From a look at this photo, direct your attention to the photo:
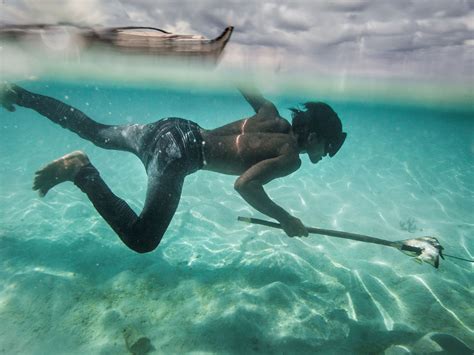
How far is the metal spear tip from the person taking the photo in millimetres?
4514

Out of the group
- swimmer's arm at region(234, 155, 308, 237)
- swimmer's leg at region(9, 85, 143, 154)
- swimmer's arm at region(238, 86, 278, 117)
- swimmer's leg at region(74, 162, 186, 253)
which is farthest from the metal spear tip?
swimmer's leg at region(9, 85, 143, 154)

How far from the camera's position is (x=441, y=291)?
18.3 ft

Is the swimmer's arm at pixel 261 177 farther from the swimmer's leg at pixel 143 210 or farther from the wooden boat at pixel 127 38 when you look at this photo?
the wooden boat at pixel 127 38

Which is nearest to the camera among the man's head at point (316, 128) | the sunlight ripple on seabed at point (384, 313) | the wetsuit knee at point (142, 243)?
the wetsuit knee at point (142, 243)

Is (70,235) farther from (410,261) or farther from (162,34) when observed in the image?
(410,261)

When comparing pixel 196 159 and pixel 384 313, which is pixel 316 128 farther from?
pixel 384 313

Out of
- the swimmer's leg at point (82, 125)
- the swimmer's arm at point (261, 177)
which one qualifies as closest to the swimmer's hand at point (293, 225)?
the swimmer's arm at point (261, 177)

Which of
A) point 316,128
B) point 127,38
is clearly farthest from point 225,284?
point 127,38

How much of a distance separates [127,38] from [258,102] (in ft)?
26.2

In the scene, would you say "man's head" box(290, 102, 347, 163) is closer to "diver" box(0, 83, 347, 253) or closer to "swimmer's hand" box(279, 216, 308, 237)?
"diver" box(0, 83, 347, 253)

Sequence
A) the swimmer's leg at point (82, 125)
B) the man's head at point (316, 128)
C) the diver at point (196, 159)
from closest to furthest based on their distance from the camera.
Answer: the diver at point (196, 159) → the man's head at point (316, 128) → the swimmer's leg at point (82, 125)

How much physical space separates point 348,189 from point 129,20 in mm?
11004

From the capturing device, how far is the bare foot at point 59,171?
4.09 m

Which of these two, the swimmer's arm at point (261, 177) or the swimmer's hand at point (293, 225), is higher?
the swimmer's arm at point (261, 177)
